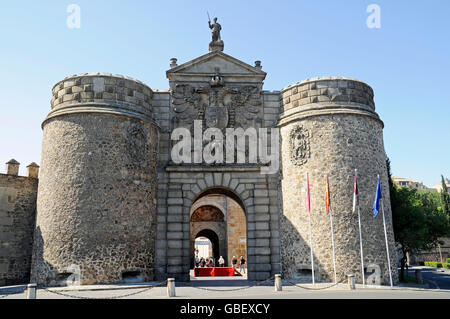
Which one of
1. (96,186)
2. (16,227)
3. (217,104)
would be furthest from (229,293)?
(16,227)

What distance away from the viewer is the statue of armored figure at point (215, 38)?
2000 centimetres

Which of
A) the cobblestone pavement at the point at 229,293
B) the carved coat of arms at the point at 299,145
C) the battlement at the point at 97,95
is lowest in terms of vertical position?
the cobblestone pavement at the point at 229,293

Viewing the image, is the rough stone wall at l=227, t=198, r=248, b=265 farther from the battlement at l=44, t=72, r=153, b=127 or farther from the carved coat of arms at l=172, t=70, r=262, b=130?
the battlement at l=44, t=72, r=153, b=127

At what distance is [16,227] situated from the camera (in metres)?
19.2

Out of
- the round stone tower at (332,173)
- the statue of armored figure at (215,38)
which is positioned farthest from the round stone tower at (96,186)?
the round stone tower at (332,173)

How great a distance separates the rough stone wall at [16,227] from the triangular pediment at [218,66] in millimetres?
9388

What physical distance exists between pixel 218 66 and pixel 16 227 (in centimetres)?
1276

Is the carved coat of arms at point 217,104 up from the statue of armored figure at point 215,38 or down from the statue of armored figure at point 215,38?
down

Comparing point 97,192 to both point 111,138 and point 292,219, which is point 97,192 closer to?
point 111,138

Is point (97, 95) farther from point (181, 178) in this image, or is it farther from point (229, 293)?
point (229, 293)

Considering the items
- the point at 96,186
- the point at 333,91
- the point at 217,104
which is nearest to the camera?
the point at 96,186

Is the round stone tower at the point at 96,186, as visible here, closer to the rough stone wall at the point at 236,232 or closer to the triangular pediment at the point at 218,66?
the triangular pediment at the point at 218,66
